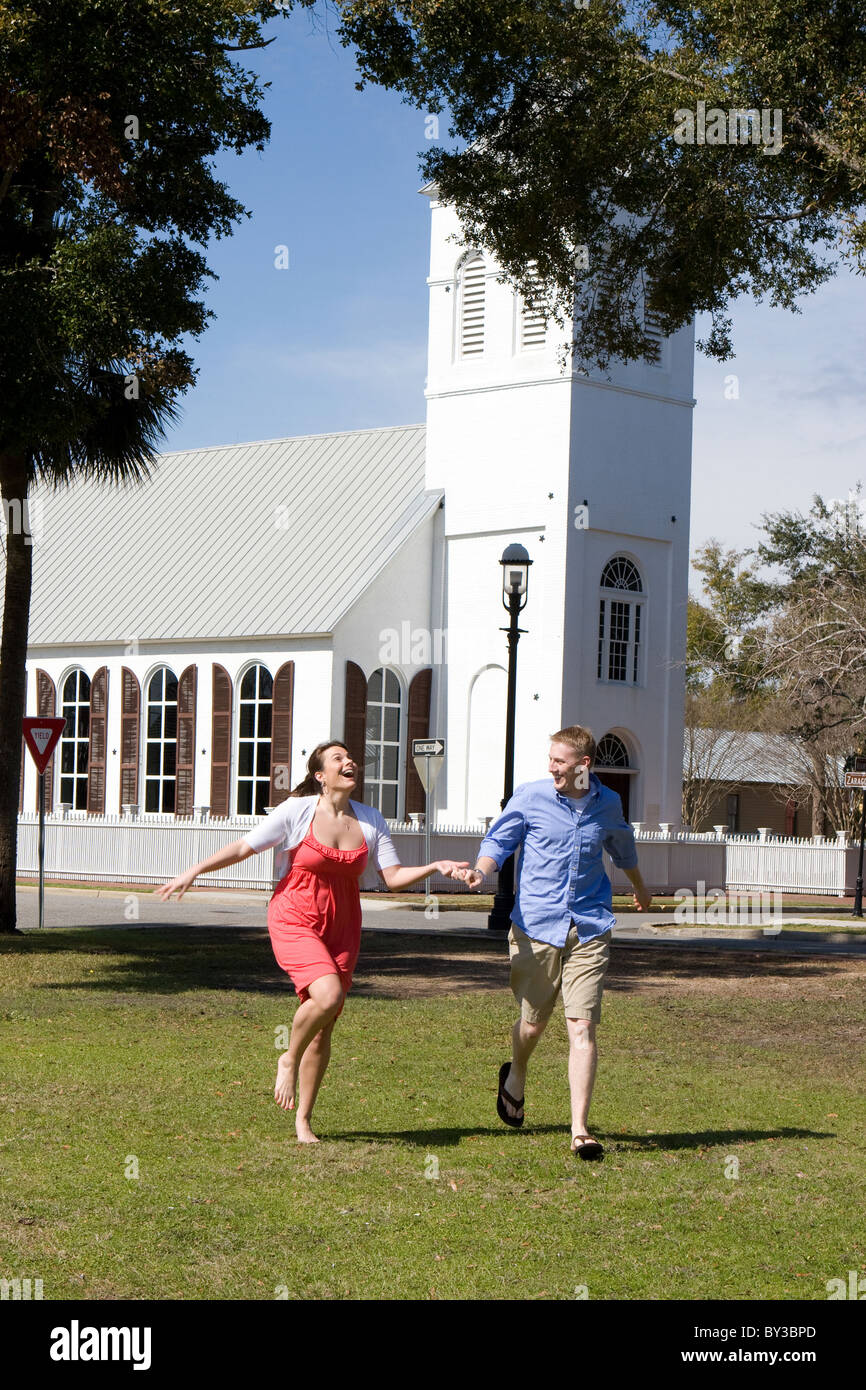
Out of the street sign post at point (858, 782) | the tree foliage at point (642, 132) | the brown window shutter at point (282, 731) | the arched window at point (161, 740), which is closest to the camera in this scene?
the tree foliage at point (642, 132)

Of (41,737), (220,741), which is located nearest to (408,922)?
(41,737)

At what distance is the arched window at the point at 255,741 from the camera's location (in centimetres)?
3891

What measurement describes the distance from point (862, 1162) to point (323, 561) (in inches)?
1288

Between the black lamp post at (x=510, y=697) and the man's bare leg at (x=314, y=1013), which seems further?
the black lamp post at (x=510, y=697)

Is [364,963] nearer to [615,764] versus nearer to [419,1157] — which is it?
[419,1157]

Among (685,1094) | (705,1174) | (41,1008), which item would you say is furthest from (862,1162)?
(41,1008)

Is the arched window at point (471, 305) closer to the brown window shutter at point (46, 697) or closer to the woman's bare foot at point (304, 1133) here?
the brown window shutter at point (46, 697)

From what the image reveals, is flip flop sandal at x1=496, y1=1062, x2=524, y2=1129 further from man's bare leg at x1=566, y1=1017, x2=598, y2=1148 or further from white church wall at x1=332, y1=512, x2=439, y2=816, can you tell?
white church wall at x1=332, y1=512, x2=439, y2=816

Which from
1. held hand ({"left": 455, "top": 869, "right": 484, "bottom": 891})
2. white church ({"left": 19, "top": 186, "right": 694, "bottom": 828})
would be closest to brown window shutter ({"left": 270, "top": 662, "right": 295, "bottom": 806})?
white church ({"left": 19, "top": 186, "right": 694, "bottom": 828})

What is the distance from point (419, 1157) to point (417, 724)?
31.4 metres

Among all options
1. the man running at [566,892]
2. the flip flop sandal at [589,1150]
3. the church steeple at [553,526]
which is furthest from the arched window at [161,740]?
the flip flop sandal at [589,1150]

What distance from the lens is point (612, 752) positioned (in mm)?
39406

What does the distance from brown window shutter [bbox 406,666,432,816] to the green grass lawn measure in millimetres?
23921

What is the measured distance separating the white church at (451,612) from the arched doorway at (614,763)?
0.15 ft
